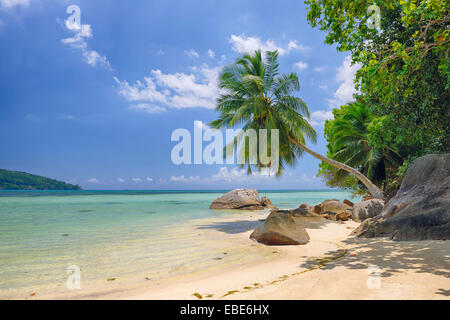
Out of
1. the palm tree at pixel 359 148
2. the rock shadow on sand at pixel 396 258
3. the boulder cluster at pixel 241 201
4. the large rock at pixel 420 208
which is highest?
the palm tree at pixel 359 148

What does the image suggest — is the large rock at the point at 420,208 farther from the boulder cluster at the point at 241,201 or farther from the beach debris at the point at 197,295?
the boulder cluster at the point at 241,201

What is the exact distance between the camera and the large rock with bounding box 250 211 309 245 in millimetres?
6469

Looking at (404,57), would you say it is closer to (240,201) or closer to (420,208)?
(420,208)

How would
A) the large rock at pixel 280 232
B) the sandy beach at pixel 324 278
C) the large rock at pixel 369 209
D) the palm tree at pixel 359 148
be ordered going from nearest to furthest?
the sandy beach at pixel 324 278 < the large rock at pixel 280 232 < the large rock at pixel 369 209 < the palm tree at pixel 359 148

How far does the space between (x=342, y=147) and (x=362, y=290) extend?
60.0 feet

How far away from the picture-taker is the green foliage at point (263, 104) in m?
12.7

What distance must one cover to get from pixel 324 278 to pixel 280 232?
3.20m

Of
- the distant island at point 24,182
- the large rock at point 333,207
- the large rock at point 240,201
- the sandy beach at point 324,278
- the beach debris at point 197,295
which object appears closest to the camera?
the sandy beach at point 324,278

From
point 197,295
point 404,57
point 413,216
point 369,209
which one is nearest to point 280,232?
point 413,216

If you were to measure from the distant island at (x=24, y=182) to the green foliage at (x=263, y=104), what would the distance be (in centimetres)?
12833

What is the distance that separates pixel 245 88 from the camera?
42.0ft

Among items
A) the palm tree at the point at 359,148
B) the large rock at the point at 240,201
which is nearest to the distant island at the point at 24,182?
the large rock at the point at 240,201

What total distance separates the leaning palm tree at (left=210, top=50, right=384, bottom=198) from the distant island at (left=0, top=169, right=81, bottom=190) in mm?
128363

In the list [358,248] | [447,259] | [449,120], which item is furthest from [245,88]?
[447,259]
